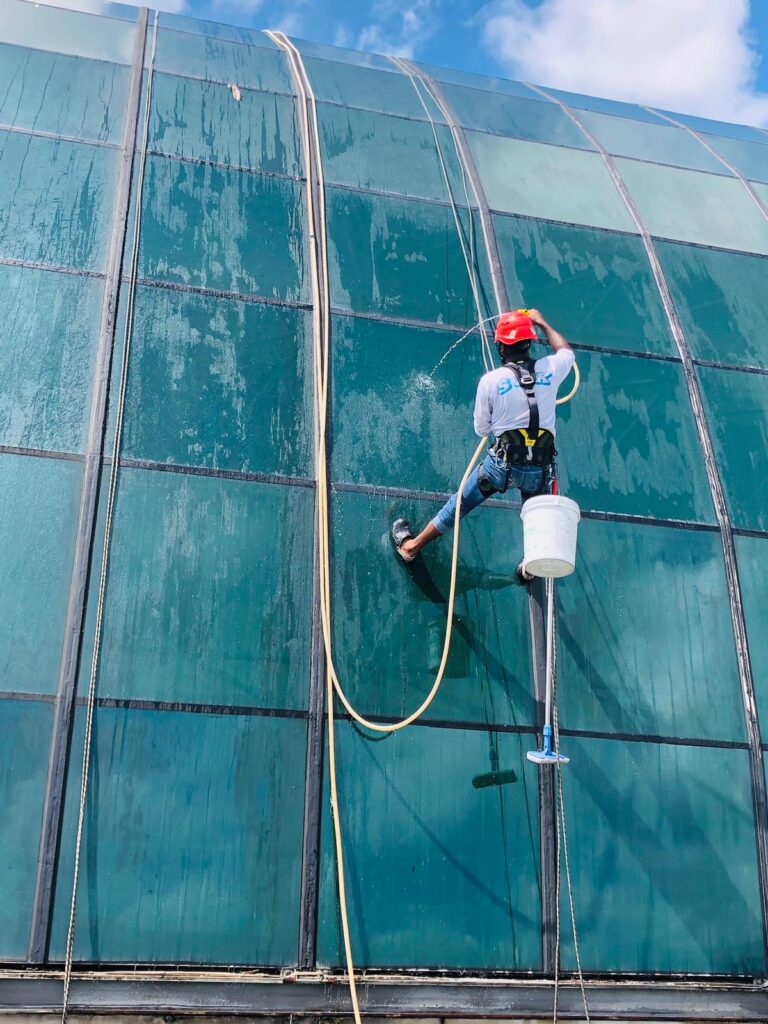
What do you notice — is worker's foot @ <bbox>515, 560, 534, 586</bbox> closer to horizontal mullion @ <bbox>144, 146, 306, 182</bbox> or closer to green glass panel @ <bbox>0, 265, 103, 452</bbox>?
green glass panel @ <bbox>0, 265, 103, 452</bbox>

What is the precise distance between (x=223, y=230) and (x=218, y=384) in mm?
2065

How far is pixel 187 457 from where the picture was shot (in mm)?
8227

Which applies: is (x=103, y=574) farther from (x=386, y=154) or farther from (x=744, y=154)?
(x=744, y=154)

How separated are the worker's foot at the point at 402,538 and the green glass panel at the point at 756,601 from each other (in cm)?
339

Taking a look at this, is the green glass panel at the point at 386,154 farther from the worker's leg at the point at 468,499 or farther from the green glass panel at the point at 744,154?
the green glass panel at the point at 744,154

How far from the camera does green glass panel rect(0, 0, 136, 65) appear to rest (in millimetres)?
11188

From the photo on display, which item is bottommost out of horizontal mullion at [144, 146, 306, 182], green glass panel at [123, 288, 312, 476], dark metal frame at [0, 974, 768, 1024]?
dark metal frame at [0, 974, 768, 1024]

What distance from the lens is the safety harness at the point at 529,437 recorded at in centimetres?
733

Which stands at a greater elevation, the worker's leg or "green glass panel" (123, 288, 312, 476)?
"green glass panel" (123, 288, 312, 476)

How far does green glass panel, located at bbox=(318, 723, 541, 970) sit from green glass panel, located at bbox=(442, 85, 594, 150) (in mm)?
8598

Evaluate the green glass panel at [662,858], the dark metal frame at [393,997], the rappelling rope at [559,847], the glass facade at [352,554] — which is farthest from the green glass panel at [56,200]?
the green glass panel at [662,858]

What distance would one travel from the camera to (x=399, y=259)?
995 centimetres

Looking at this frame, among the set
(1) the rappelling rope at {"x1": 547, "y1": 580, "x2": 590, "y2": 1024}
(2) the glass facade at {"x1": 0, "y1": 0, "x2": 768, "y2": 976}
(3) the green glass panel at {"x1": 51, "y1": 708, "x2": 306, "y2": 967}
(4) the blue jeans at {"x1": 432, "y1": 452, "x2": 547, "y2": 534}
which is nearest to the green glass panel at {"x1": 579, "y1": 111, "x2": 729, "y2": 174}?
(2) the glass facade at {"x1": 0, "y1": 0, "x2": 768, "y2": 976}

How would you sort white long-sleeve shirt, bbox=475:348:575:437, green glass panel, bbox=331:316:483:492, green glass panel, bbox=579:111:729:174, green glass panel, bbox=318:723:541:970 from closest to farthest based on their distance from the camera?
green glass panel, bbox=318:723:541:970, white long-sleeve shirt, bbox=475:348:575:437, green glass panel, bbox=331:316:483:492, green glass panel, bbox=579:111:729:174
